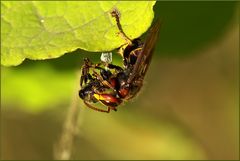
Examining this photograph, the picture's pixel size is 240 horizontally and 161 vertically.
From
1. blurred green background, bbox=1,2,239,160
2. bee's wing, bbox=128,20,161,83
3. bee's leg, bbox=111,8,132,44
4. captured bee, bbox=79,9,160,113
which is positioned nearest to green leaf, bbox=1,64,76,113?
blurred green background, bbox=1,2,239,160

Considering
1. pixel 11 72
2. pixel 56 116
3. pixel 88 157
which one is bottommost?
pixel 88 157

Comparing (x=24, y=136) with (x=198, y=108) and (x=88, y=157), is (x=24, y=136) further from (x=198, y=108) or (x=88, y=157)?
(x=198, y=108)

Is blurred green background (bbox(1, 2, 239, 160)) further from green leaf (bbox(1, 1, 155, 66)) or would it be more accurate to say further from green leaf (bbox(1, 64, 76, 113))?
green leaf (bbox(1, 1, 155, 66))

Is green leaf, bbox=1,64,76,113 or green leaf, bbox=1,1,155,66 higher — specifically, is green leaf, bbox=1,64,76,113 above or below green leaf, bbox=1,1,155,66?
below

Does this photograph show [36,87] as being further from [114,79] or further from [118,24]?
[118,24]

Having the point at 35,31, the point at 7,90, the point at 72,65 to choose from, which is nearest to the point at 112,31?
the point at 35,31
